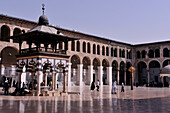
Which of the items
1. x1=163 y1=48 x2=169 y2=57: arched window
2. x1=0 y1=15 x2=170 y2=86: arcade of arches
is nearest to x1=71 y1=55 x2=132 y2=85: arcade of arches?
x1=0 y1=15 x2=170 y2=86: arcade of arches

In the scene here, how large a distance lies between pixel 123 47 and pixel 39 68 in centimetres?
2976

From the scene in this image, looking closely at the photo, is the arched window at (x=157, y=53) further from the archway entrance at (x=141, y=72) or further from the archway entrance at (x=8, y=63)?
the archway entrance at (x=8, y=63)

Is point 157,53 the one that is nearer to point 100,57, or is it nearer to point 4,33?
point 100,57

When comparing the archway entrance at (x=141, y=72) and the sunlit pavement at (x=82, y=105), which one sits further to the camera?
the archway entrance at (x=141, y=72)

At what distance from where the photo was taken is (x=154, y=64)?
44688 millimetres

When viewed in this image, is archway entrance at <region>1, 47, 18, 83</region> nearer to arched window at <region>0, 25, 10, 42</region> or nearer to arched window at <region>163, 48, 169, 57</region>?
arched window at <region>0, 25, 10, 42</region>

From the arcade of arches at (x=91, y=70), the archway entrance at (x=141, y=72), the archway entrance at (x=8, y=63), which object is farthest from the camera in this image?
the archway entrance at (x=141, y=72)

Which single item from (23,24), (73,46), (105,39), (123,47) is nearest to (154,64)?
(123,47)

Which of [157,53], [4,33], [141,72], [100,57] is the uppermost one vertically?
[4,33]

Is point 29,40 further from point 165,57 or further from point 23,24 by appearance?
point 165,57

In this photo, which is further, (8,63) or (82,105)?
(8,63)

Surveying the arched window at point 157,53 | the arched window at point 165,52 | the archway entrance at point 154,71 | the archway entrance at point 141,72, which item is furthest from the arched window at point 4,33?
the archway entrance at point 154,71

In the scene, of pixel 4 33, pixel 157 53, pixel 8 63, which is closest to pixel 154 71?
pixel 157 53

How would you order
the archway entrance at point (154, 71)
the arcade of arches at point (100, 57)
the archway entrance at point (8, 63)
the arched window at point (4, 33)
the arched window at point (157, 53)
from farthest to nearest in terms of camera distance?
the archway entrance at point (154, 71), the arched window at point (157, 53), the archway entrance at point (8, 63), the arcade of arches at point (100, 57), the arched window at point (4, 33)
